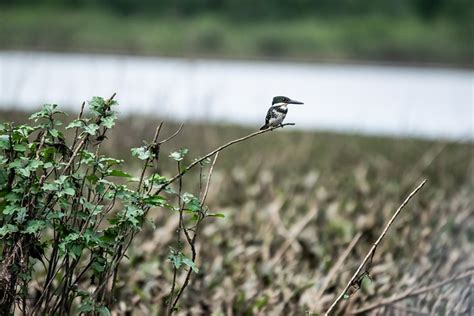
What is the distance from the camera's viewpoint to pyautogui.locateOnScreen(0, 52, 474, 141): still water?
976cm

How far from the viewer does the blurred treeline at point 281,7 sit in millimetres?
21555

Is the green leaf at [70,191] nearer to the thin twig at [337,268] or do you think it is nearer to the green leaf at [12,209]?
the green leaf at [12,209]

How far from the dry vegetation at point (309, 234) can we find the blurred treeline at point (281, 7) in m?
11.5

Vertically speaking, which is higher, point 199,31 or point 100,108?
point 199,31

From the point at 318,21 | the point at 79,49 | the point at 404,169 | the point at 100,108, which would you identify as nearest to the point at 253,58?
the point at 318,21

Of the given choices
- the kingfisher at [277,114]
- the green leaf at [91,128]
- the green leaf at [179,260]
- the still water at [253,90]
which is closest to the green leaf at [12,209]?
the green leaf at [91,128]

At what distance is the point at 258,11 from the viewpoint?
912 inches

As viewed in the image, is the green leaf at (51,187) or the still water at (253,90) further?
the still water at (253,90)

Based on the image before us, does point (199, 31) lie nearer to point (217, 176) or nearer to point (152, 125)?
point (152, 125)

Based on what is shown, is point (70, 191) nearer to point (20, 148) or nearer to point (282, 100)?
point (20, 148)

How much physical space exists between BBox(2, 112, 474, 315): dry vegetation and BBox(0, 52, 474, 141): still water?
0.81m

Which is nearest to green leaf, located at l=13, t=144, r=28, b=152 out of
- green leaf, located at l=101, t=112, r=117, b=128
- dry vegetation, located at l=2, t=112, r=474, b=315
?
green leaf, located at l=101, t=112, r=117, b=128

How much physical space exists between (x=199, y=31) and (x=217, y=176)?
16540mm

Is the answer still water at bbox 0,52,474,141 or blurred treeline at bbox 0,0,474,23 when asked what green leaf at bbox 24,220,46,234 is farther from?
blurred treeline at bbox 0,0,474,23
